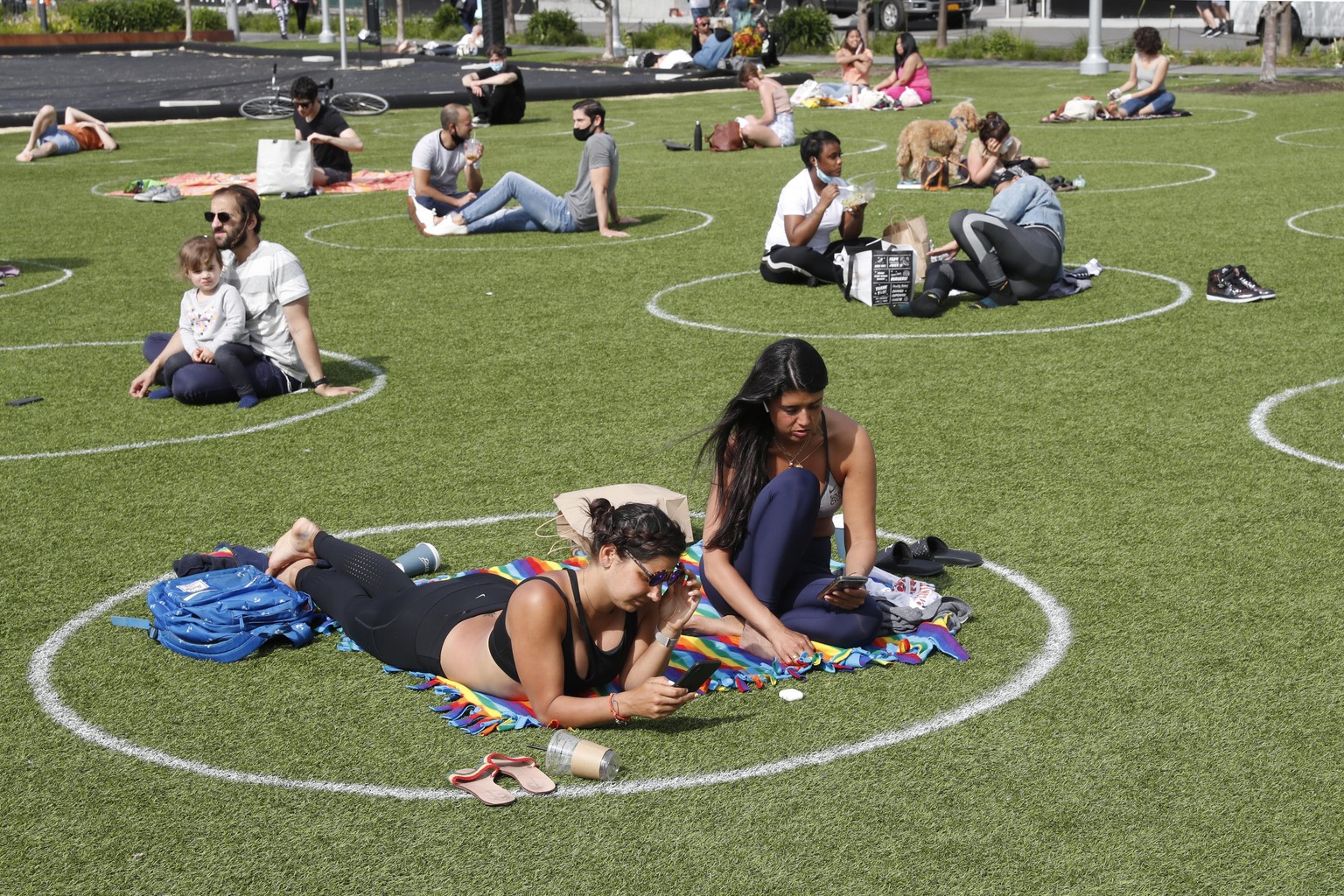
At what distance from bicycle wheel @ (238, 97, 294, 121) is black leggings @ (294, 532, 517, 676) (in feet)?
86.1

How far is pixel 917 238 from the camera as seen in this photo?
1281 centimetres

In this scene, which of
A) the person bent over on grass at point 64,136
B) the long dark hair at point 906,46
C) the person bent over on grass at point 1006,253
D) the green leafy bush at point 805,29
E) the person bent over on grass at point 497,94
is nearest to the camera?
the person bent over on grass at point 1006,253

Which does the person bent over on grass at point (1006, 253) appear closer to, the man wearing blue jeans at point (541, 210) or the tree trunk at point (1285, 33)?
the man wearing blue jeans at point (541, 210)

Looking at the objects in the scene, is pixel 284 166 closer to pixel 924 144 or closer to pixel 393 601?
pixel 924 144

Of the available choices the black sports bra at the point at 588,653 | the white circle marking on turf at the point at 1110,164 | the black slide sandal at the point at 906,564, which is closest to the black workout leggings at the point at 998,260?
the black slide sandal at the point at 906,564

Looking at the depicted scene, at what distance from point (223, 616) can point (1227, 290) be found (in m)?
8.25

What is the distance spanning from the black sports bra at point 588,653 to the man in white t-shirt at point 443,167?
11.6 m

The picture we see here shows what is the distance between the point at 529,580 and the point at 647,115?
2522 cm

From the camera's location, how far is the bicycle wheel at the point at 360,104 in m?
31.3

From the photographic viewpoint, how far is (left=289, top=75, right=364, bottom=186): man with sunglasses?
19922 millimetres

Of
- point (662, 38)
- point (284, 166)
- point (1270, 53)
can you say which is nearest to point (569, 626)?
point (284, 166)

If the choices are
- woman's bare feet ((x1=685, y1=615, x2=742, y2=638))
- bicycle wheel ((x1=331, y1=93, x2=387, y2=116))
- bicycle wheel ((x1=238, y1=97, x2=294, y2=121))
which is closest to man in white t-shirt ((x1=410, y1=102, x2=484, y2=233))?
woman's bare feet ((x1=685, y1=615, x2=742, y2=638))

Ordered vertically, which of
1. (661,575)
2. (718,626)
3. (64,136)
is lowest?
(718,626)

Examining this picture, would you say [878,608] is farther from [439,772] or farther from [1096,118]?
[1096,118]
